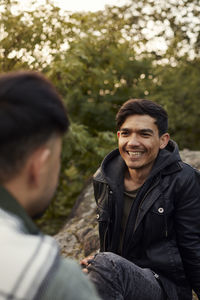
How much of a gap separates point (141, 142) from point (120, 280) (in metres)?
1.11

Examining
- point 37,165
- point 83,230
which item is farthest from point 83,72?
point 37,165

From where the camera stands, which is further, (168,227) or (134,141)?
(134,141)

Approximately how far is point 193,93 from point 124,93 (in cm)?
375

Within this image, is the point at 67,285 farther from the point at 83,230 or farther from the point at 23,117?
the point at 83,230

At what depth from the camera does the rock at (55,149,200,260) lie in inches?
174

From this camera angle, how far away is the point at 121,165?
3303mm

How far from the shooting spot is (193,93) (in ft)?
34.3

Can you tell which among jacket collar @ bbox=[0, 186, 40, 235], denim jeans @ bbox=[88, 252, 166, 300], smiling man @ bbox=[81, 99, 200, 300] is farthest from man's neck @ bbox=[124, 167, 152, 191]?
jacket collar @ bbox=[0, 186, 40, 235]

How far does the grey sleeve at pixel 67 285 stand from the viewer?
3.25 ft

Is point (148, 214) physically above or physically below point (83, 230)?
above

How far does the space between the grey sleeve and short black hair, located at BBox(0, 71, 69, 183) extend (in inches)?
12.1

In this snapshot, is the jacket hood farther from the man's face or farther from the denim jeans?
the denim jeans

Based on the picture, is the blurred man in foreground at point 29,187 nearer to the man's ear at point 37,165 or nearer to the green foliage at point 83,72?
the man's ear at point 37,165

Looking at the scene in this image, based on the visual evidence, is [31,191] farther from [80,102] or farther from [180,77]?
[180,77]
